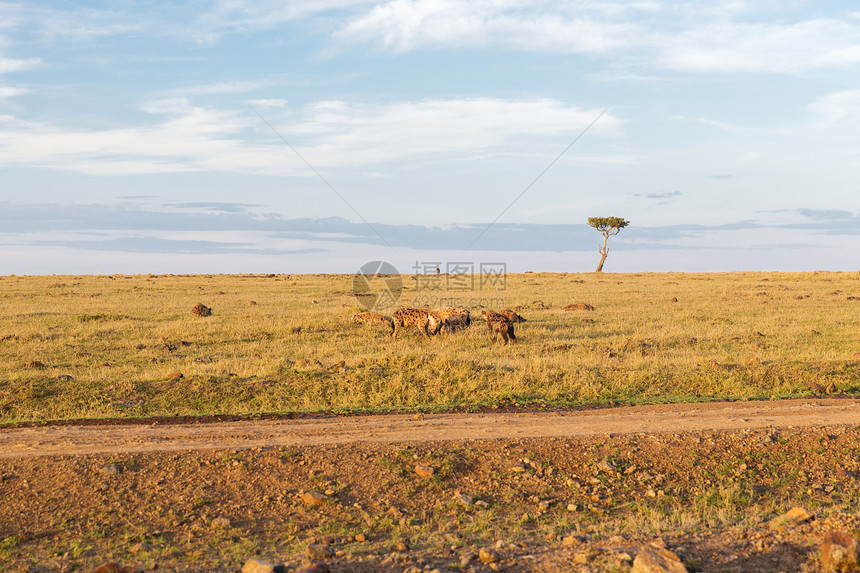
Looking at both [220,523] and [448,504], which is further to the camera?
[448,504]

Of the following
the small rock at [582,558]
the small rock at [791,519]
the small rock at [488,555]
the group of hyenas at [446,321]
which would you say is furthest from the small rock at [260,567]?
the group of hyenas at [446,321]

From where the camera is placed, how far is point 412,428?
33.9ft

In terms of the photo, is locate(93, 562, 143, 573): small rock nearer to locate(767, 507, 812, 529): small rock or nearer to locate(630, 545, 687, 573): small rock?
locate(630, 545, 687, 573): small rock

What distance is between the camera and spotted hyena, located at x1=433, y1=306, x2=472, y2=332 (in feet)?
66.2

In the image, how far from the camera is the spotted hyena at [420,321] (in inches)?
794

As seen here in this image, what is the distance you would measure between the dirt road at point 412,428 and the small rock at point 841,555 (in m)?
4.35

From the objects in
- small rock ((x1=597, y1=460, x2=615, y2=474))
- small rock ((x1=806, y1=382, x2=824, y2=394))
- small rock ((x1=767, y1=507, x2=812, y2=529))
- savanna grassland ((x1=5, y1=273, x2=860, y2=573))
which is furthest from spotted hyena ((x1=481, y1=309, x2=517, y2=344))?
small rock ((x1=767, y1=507, x2=812, y2=529))

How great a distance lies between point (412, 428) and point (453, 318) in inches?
394

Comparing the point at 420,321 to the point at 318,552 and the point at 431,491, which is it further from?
the point at 318,552

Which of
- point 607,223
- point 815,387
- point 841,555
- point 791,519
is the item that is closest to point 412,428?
point 791,519

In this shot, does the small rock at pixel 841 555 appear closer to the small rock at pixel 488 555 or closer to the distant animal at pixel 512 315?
the small rock at pixel 488 555

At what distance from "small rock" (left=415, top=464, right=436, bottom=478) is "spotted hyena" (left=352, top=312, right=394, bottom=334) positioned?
13.6m

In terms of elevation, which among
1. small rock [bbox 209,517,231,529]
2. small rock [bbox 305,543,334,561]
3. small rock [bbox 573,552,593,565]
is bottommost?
small rock [bbox 209,517,231,529]

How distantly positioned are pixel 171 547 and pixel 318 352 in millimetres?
11372
